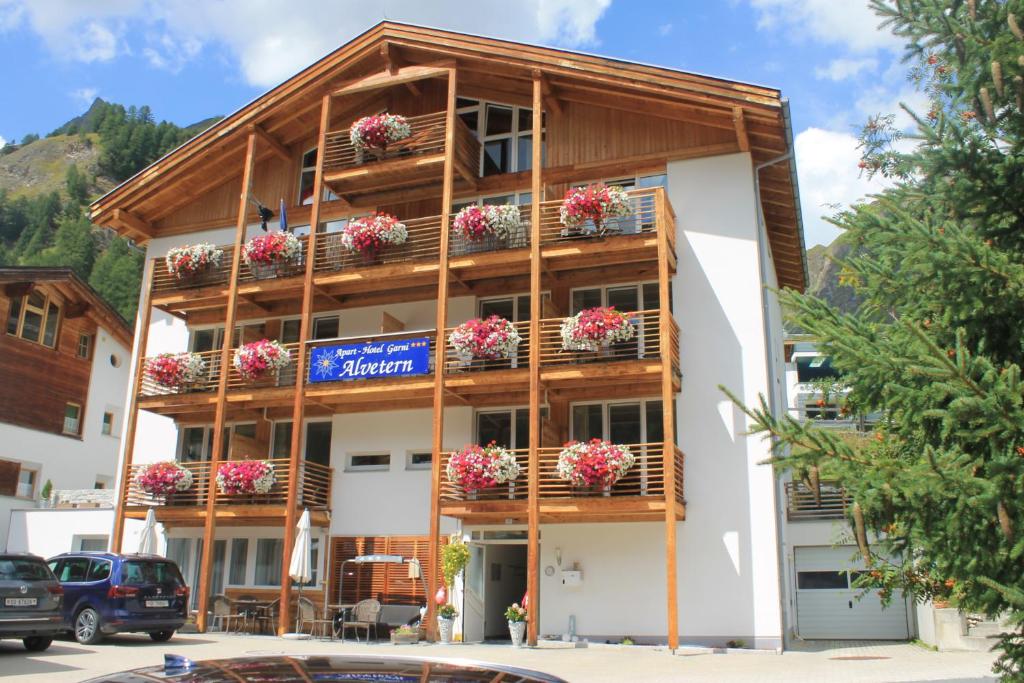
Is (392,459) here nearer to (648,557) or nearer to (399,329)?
(399,329)

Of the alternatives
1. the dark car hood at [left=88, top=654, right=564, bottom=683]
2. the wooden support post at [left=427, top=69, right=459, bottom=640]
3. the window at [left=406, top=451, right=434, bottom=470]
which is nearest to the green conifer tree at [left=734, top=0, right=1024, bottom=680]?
the dark car hood at [left=88, top=654, right=564, bottom=683]

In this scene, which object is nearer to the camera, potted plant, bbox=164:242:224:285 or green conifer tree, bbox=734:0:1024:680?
green conifer tree, bbox=734:0:1024:680

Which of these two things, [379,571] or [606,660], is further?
[379,571]

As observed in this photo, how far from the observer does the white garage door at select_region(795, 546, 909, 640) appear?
21.8m

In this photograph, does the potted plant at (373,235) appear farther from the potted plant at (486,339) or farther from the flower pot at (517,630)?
the flower pot at (517,630)

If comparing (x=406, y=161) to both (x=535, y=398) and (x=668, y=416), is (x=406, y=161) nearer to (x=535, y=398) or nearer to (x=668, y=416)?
(x=535, y=398)

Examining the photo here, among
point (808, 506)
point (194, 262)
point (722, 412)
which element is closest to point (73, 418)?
point (194, 262)

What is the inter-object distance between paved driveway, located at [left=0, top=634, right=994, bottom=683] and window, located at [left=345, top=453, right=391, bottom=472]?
4.13 meters

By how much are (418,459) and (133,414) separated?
7.48 meters

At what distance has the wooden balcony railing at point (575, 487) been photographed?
1817 cm

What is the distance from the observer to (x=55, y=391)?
31922 mm

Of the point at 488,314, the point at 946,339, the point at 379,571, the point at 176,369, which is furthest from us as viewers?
the point at 176,369

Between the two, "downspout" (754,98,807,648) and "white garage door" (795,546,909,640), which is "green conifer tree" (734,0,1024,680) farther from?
"white garage door" (795,546,909,640)

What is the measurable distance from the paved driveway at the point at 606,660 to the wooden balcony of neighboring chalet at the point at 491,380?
506 centimetres
